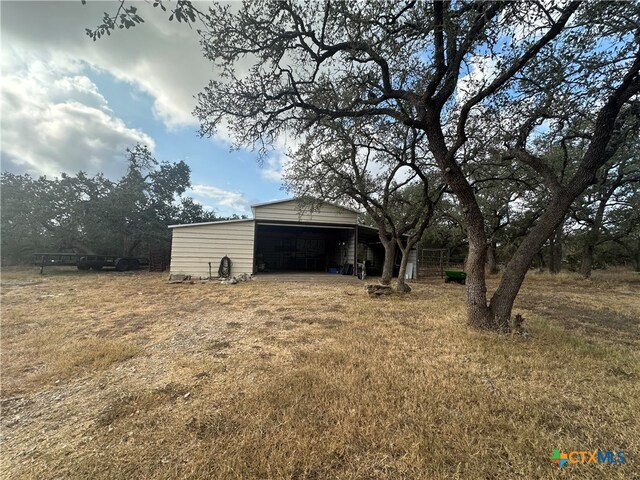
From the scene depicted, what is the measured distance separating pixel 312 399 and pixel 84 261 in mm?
18143

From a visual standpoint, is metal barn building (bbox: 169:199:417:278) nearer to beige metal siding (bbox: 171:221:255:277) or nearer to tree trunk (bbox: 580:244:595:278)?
beige metal siding (bbox: 171:221:255:277)

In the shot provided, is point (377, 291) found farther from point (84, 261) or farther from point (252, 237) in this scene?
point (84, 261)

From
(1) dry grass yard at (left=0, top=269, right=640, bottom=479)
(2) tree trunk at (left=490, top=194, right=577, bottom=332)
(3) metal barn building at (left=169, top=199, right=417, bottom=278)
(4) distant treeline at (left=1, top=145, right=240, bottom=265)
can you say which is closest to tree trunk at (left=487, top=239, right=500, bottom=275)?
(3) metal barn building at (left=169, top=199, right=417, bottom=278)

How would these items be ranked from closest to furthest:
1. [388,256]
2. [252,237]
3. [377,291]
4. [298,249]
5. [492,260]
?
1. [377,291]
2. [388,256]
3. [252,237]
4. [492,260]
5. [298,249]

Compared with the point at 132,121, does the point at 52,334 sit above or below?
below

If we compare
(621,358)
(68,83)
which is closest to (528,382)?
(621,358)

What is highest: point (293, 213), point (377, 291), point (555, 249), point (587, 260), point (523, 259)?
point (293, 213)

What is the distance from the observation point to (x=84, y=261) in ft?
48.7

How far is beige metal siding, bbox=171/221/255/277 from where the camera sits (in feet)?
40.1

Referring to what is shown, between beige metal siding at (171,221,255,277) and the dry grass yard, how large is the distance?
7070 millimetres

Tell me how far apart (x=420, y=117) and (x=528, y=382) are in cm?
457

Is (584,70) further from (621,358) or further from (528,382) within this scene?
(528,382)

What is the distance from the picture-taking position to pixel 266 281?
1205 centimetres

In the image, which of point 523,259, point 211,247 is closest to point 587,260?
point 523,259
